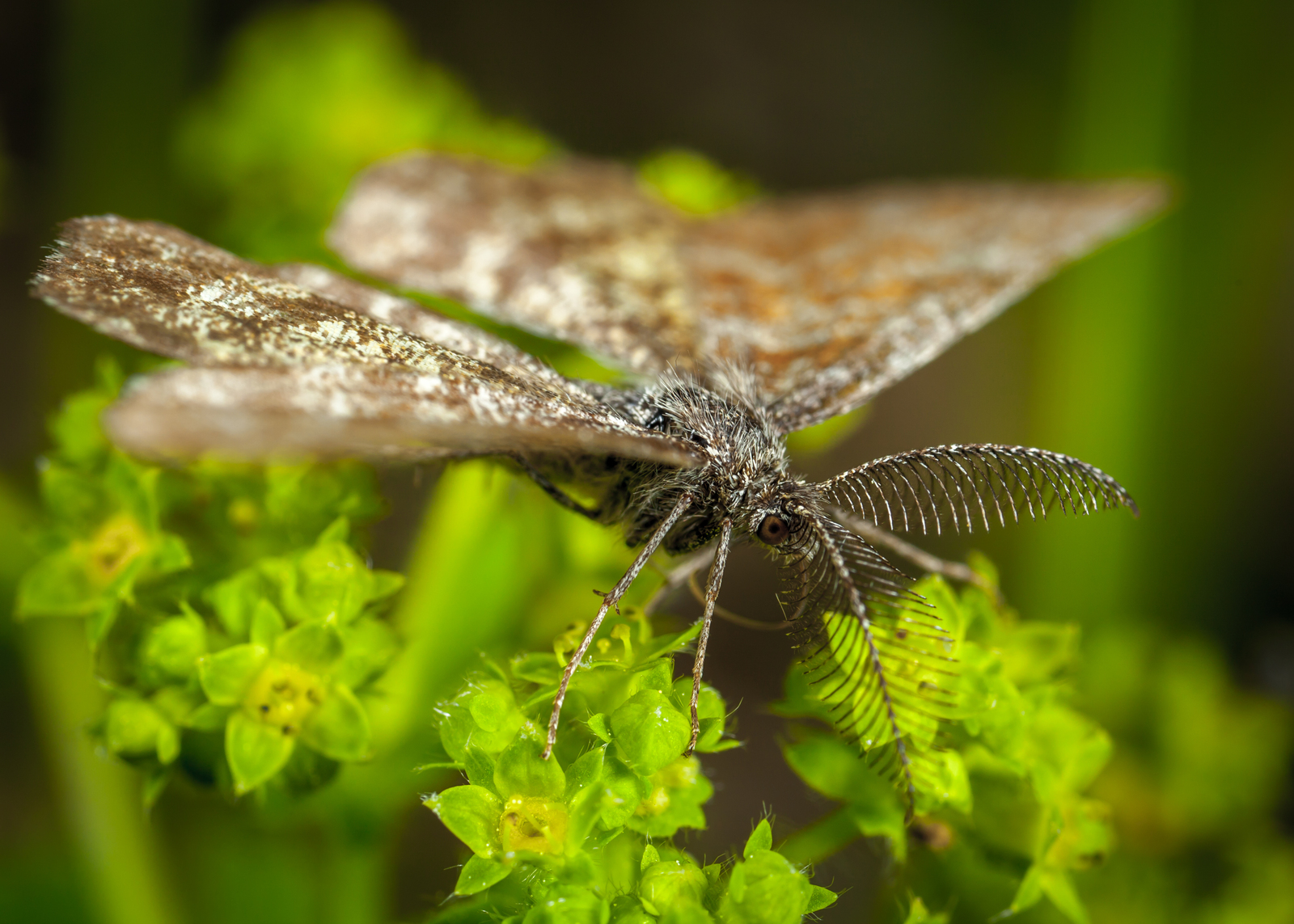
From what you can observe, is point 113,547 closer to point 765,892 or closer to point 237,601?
point 237,601

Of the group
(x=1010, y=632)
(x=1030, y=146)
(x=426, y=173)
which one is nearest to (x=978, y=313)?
(x=1010, y=632)

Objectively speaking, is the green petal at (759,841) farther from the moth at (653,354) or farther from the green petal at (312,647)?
the green petal at (312,647)

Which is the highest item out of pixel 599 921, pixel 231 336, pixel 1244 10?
pixel 1244 10

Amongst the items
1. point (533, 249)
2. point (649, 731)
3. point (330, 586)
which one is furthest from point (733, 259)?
point (649, 731)

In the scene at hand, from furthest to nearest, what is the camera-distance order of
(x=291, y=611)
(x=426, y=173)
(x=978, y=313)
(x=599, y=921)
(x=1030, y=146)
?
(x=1030, y=146)
(x=426, y=173)
(x=978, y=313)
(x=291, y=611)
(x=599, y=921)

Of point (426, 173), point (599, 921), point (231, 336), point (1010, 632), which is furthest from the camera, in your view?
point (426, 173)

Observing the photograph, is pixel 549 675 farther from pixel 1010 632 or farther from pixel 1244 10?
pixel 1244 10

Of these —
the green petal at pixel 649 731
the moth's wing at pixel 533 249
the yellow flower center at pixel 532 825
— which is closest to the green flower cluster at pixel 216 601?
the yellow flower center at pixel 532 825

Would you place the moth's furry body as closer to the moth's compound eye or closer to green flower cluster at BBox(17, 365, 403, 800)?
the moth's compound eye
